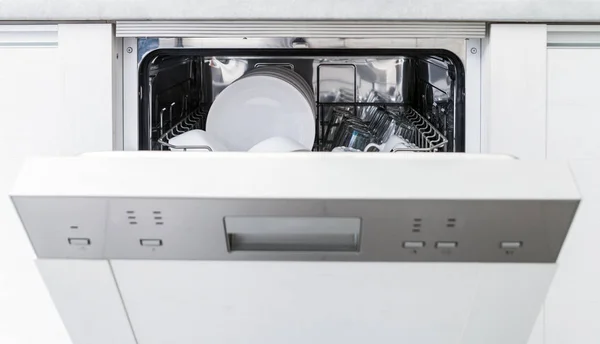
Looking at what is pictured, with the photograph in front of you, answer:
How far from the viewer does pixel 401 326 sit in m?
0.77

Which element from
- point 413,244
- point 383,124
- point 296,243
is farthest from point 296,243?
point 383,124

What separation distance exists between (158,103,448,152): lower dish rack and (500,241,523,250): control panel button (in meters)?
0.25

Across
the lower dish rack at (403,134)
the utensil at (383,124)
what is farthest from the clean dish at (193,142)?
the utensil at (383,124)

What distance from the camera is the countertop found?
94cm

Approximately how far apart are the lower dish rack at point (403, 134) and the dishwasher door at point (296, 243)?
0.84 ft

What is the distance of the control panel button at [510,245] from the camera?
70 centimetres

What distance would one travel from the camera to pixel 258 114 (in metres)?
1.18

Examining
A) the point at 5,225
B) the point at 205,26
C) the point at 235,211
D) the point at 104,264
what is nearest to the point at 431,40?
the point at 205,26

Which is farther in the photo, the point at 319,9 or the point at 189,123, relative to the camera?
the point at 189,123

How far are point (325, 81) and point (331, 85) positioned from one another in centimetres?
2

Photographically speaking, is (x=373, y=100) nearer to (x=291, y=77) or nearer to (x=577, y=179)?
(x=291, y=77)

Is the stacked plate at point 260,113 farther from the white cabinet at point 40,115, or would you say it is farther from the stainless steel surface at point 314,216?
the stainless steel surface at point 314,216

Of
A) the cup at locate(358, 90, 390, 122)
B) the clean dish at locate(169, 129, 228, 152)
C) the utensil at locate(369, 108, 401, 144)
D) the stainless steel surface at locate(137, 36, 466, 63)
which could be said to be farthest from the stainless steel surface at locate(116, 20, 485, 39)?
the cup at locate(358, 90, 390, 122)

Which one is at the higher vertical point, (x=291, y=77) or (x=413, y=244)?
(x=291, y=77)
